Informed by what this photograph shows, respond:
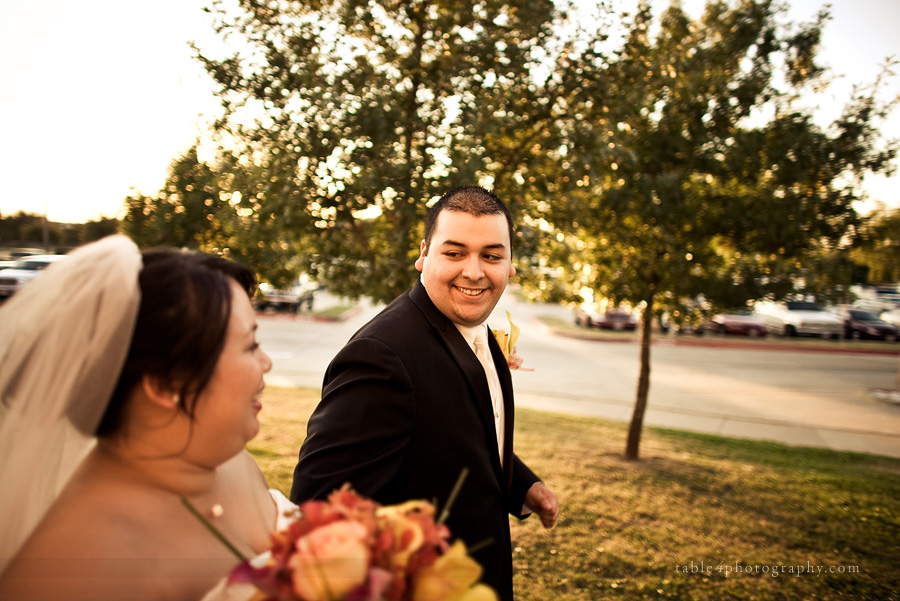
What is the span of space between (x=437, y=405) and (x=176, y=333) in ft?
3.17

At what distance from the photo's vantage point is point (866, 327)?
24.4 m

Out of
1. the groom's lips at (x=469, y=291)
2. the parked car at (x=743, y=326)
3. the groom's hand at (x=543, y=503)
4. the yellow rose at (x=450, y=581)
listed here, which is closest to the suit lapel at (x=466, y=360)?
the groom's lips at (x=469, y=291)

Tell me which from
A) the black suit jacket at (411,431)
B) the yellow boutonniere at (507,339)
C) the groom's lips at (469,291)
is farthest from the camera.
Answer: the yellow boutonniere at (507,339)

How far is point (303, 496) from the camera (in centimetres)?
177

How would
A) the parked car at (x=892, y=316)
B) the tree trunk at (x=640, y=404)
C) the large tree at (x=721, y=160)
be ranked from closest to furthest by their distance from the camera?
the large tree at (x=721, y=160) < the tree trunk at (x=640, y=404) < the parked car at (x=892, y=316)

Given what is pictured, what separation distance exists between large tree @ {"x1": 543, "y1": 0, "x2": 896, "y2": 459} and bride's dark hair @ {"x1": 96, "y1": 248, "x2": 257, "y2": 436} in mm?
4354

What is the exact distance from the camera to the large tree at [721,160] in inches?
213

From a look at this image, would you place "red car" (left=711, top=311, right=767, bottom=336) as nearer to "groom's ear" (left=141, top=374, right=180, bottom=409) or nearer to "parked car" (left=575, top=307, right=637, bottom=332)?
Answer: "parked car" (left=575, top=307, right=637, bottom=332)

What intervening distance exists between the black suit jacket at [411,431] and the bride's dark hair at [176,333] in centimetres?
66

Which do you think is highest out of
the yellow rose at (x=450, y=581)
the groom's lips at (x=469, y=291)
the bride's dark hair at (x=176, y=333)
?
the groom's lips at (x=469, y=291)

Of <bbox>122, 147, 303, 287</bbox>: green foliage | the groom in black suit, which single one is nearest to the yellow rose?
the groom in black suit

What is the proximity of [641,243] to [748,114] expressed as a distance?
166 centimetres

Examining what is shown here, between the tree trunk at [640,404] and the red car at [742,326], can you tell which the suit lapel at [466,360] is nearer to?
the tree trunk at [640,404]

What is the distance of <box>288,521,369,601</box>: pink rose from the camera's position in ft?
3.01
